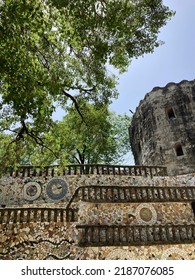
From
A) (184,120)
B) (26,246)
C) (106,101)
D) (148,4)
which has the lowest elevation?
(26,246)

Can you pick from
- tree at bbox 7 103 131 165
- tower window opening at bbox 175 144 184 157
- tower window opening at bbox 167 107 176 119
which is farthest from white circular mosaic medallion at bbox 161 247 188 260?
tower window opening at bbox 167 107 176 119

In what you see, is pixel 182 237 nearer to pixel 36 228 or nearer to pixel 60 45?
pixel 36 228

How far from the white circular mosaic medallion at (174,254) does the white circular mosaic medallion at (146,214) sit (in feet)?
5.43

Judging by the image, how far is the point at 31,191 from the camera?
12.0 m

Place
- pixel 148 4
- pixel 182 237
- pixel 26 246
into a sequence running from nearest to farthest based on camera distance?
pixel 148 4 → pixel 26 246 → pixel 182 237

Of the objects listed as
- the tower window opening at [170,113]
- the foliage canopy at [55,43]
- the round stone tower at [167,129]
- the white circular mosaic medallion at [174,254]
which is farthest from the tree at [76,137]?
the tower window opening at [170,113]

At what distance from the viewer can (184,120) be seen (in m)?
17.9

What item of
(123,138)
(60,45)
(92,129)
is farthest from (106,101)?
(123,138)

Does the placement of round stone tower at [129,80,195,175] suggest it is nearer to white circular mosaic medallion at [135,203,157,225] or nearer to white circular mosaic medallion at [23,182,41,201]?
white circular mosaic medallion at [135,203,157,225]

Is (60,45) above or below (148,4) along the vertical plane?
below

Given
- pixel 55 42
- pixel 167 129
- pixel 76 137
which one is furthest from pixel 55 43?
pixel 167 129

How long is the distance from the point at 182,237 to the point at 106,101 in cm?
581

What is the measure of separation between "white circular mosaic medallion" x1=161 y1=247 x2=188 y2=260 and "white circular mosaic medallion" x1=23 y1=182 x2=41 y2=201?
19.3ft

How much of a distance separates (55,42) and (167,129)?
499 inches
